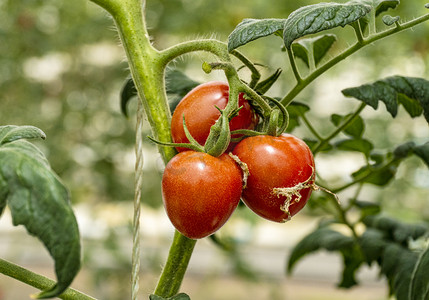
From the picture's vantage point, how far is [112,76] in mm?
2361

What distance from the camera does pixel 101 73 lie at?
7.80 ft

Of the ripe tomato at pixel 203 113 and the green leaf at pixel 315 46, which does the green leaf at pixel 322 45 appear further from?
the ripe tomato at pixel 203 113

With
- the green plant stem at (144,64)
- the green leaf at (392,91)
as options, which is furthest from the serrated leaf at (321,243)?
the green plant stem at (144,64)

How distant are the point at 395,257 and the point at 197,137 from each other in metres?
0.39

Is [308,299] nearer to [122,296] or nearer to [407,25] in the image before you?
[122,296]

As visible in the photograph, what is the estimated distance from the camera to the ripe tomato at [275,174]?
44 cm

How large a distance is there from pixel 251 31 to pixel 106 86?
6.59 feet

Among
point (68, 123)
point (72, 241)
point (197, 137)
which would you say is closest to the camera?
point (72, 241)

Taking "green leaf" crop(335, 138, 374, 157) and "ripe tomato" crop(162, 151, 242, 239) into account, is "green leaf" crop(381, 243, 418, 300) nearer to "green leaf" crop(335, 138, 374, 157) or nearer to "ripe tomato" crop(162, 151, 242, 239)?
"green leaf" crop(335, 138, 374, 157)

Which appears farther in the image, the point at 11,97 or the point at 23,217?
the point at 11,97

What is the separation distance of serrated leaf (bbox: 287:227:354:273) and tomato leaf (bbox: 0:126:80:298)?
20.6 inches

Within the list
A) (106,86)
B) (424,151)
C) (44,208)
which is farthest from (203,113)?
(106,86)

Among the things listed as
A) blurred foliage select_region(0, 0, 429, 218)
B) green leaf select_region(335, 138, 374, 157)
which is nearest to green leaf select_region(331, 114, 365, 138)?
green leaf select_region(335, 138, 374, 157)

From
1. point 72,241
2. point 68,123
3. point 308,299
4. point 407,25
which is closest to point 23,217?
point 72,241
